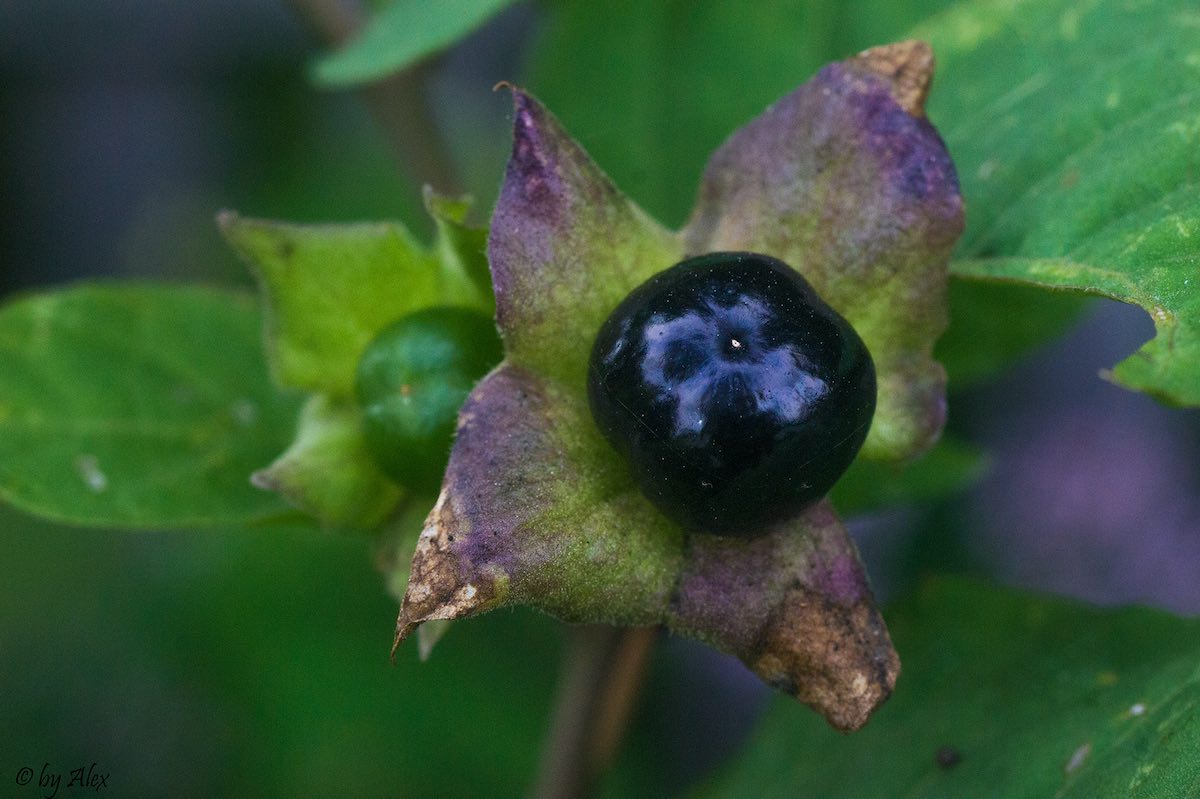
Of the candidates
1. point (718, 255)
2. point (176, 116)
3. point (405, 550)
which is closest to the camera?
point (718, 255)

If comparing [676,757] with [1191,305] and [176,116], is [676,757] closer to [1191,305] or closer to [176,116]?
[1191,305]

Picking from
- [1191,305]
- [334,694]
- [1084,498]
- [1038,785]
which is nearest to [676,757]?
[334,694]

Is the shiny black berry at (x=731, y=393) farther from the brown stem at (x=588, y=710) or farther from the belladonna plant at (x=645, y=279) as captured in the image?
the brown stem at (x=588, y=710)

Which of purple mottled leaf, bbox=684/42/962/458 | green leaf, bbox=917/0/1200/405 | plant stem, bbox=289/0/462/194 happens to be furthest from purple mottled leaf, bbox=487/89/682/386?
plant stem, bbox=289/0/462/194

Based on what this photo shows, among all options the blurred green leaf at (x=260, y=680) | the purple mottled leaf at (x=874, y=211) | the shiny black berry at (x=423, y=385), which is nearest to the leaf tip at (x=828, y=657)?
the purple mottled leaf at (x=874, y=211)

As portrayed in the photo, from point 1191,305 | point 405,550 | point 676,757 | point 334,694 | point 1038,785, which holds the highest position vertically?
point 1191,305

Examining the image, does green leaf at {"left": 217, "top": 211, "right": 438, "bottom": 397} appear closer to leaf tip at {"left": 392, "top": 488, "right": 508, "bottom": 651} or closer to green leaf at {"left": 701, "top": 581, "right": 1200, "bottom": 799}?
leaf tip at {"left": 392, "top": 488, "right": 508, "bottom": 651}
